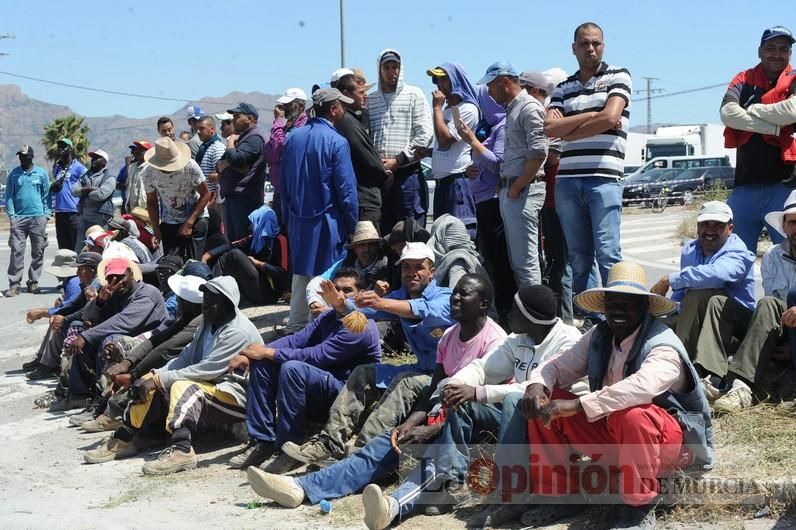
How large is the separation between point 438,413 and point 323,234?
307 cm

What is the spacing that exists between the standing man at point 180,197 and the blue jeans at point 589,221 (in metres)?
4.99

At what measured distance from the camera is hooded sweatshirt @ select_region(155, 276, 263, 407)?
24.0ft

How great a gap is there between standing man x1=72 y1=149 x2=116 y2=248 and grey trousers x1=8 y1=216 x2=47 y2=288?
0.97 m

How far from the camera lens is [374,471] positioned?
5.96m

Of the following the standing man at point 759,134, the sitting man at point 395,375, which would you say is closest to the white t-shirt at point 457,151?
the sitting man at point 395,375

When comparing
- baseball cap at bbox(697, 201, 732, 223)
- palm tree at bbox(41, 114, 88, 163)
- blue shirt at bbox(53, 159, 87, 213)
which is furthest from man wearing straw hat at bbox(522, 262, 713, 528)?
palm tree at bbox(41, 114, 88, 163)

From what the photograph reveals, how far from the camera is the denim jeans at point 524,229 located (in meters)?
7.68

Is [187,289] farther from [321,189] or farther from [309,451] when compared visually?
[309,451]

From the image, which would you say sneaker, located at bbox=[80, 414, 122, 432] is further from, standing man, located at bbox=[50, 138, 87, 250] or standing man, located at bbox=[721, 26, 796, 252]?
standing man, located at bbox=[50, 138, 87, 250]

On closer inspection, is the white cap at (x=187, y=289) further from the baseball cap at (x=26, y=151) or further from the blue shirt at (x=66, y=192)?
the baseball cap at (x=26, y=151)

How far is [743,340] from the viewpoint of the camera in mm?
6312

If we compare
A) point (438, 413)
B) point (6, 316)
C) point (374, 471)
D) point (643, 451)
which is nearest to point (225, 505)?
point (374, 471)

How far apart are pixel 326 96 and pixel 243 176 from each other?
2.59m

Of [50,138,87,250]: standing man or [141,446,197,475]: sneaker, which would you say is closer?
[141,446,197,475]: sneaker
